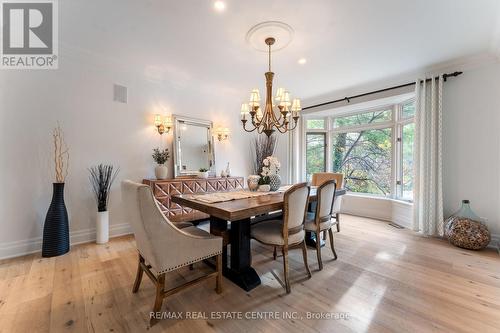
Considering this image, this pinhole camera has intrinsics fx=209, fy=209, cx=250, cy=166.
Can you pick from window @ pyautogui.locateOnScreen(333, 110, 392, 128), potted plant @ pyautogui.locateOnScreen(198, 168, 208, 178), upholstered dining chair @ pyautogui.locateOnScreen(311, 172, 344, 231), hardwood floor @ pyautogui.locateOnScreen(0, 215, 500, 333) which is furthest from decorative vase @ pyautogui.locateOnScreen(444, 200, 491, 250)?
potted plant @ pyautogui.locateOnScreen(198, 168, 208, 178)

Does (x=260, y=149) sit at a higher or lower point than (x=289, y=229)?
higher

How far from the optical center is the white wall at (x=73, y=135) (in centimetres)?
250

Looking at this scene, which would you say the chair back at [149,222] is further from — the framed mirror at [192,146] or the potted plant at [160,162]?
the framed mirror at [192,146]

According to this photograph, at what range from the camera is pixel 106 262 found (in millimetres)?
2379

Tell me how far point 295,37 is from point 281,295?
8.89ft

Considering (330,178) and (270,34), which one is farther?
(330,178)

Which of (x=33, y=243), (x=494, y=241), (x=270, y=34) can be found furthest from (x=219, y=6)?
(x=494, y=241)

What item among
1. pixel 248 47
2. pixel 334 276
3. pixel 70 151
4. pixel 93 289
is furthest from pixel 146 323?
pixel 248 47

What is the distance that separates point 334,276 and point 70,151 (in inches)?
143

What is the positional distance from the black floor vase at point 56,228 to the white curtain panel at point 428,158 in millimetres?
5005

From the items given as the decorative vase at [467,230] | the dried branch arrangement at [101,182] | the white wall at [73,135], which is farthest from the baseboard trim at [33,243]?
the decorative vase at [467,230]

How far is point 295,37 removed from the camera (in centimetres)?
244

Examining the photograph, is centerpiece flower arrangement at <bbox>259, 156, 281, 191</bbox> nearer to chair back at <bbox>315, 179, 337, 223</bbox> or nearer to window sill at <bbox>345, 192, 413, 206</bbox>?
Answer: chair back at <bbox>315, 179, 337, 223</bbox>

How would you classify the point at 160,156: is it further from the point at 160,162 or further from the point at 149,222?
the point at 149,222
